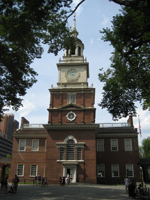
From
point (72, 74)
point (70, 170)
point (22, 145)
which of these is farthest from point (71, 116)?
point (22, 145)

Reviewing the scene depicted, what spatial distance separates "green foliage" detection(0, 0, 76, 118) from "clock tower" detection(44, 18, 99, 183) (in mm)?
15661

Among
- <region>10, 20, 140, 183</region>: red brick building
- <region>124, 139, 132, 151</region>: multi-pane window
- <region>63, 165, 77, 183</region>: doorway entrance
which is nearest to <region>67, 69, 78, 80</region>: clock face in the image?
<region>10, 20, 140, 183</region>: red brick building

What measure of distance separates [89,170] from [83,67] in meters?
18.0

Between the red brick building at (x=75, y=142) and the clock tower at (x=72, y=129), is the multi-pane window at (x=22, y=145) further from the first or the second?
the clock tower at (x=72, y=129)

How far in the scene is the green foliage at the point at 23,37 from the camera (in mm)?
13188

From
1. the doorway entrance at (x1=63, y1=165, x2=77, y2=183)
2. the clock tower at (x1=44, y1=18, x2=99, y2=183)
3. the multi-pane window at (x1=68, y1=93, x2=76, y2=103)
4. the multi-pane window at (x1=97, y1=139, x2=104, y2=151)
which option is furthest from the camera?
the multi-pane window at (x1=97, y1=139, x2=104, y2=151)

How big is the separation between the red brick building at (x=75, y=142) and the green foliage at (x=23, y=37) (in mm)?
15960

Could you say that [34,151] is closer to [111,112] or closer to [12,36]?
[111,112]

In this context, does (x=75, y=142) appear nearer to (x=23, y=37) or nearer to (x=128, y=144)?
(x=128, y=144)

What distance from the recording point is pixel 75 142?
34.9 m

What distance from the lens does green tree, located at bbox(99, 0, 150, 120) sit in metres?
14.8

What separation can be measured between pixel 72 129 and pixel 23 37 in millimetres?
21626

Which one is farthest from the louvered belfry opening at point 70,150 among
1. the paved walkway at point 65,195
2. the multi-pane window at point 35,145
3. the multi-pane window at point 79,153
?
the paved walkway at point 65,195

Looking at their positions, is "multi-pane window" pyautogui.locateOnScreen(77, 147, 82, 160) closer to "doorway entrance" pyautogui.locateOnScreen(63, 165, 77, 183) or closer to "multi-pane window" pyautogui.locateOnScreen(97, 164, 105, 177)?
"doorway entrance" pyautogui.locateOnScreen(63, 165, 77, 183)
